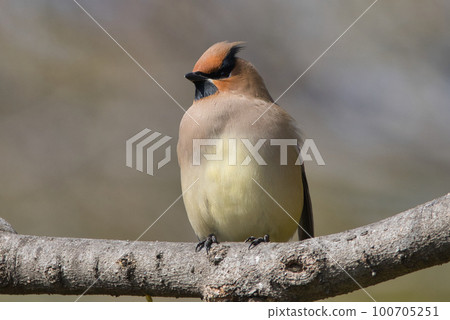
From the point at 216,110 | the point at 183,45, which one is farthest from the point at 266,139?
the point at 183,45

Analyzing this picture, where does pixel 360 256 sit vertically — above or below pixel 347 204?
below

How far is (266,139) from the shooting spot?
4203mm

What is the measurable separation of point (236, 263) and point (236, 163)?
1023mm

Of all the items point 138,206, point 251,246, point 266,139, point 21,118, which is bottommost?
point 251,246

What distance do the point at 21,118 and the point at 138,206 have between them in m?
1.39

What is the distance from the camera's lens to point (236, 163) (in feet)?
13.2

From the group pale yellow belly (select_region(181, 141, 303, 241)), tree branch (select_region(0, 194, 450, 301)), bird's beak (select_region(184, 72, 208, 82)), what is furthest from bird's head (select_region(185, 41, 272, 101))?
tree branch (select_region(0, 194, 450, 301))

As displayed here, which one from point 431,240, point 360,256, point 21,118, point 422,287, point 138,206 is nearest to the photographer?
point 431,240

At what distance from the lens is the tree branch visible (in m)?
2.64

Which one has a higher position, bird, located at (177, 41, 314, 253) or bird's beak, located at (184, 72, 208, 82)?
bird's beak, located at (184, 72, 208, 82)

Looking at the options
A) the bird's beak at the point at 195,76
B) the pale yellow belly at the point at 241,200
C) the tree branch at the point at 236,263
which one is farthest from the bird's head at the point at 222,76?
the tree branch at the point at 236,263

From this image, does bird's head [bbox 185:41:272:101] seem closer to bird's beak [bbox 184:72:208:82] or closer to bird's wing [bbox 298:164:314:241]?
bird's beak [bbox 184:72:208:82]

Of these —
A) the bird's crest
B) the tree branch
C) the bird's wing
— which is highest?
the bird's crest

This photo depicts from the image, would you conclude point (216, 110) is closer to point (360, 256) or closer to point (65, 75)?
point (360, 256)
